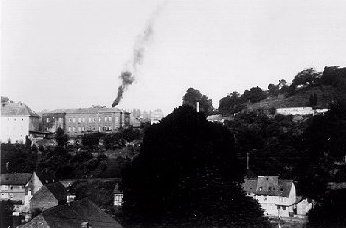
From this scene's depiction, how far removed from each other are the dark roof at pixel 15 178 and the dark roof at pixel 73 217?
2395cm

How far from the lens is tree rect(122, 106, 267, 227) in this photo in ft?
69.9

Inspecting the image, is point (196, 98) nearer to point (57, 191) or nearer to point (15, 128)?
point (15, 128)

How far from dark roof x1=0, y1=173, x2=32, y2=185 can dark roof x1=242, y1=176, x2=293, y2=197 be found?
24.7 metres

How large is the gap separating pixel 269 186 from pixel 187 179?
63.2ft

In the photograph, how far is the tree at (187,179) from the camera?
839 inches

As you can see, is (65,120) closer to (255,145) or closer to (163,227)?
(255,145)

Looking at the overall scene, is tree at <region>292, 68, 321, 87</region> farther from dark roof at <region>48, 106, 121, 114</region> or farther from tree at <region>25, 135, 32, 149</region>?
tree at <region>25, 135, 32, 149</region>

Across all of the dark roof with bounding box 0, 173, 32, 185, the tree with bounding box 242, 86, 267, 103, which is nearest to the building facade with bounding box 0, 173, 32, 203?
the dark roof with bounding box 0, 173, 32, 185

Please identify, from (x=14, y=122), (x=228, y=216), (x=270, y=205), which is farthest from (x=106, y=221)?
(x=14, y=122)

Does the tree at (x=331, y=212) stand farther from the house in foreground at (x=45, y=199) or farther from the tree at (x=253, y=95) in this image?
the tree at (x=253, y=95)

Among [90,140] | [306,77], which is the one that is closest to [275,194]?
[90,140]

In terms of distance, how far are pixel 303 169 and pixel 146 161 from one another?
78.9ft

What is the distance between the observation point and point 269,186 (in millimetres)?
38875

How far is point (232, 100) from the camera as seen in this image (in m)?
82.5
